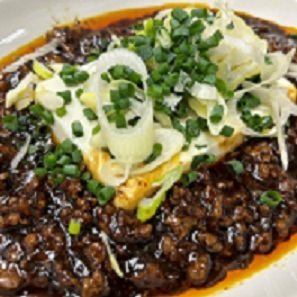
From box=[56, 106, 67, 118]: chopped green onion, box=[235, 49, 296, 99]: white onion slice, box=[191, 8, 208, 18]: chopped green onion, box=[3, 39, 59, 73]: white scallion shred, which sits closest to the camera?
A: box=[56, 106, 67, 118]: chopped green onion

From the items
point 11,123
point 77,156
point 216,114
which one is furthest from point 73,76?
point 216,114

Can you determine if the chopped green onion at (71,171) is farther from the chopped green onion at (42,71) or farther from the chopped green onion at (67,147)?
the chopped green onion at (42,71)

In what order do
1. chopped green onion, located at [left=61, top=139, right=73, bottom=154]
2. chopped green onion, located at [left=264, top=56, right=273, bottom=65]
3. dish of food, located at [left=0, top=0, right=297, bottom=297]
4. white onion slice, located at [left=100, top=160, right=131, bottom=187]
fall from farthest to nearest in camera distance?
1. chopped green onion, located at [left=264, top=56, right=273, bottom=65]
2. chopped green onion, located at [left=61, top=139, right=73, bottom=154]
3. white onion slice, located at [left=100, top=160, right=131, bottom=187]
4. dish of food, located at [left=0, top=0, right=297, bottom=297]

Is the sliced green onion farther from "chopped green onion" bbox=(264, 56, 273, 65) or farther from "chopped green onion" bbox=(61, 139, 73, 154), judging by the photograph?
"chopped green onion" bbox=(264, 56, 273, 65)

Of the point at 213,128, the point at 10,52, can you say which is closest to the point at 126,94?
the point at 213,128

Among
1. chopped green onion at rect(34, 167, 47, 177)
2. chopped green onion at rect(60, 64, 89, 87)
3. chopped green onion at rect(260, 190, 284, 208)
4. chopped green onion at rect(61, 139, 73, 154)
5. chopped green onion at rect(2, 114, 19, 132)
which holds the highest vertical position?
chopped green onion at rect(60, 64, 89, 87)

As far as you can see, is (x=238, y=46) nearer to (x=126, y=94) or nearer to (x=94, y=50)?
(x=126, y=94)

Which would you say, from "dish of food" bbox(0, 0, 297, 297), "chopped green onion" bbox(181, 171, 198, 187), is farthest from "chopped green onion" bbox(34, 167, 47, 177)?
"chopped green onion" bbox(181, 171, 198, 187)

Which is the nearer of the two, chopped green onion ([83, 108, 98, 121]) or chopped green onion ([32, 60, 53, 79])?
chopped green onion ([83, 108, 98, 121])
